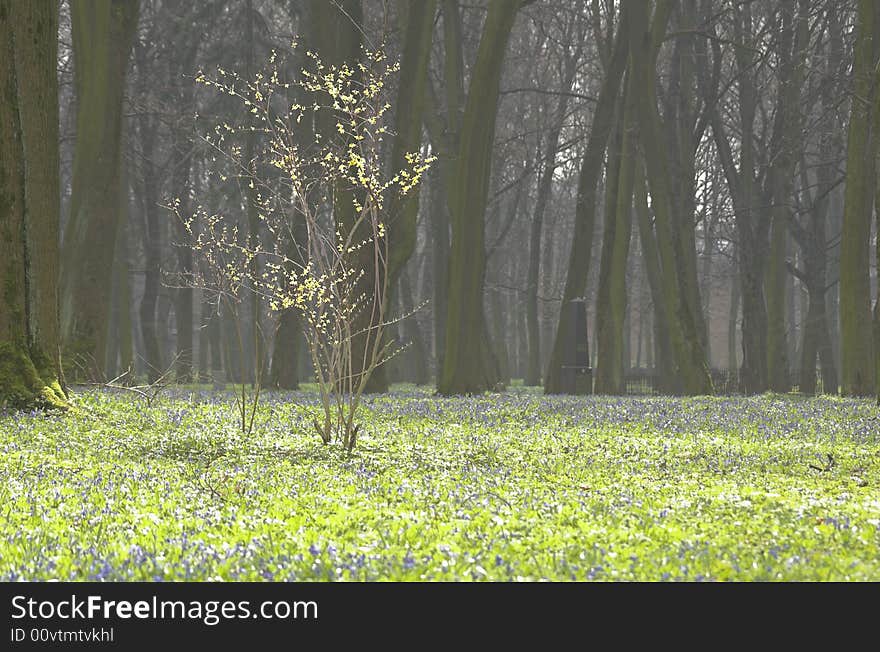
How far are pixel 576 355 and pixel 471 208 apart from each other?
18.4ft

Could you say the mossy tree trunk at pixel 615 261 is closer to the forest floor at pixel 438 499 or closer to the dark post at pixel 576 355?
the dark post at pixel 576 355

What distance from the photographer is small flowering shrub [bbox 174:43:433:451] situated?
10.4 meters

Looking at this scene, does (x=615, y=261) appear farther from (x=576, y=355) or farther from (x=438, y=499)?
(x=438, y=499)

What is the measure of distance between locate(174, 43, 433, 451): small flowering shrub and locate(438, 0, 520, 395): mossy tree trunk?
1.16m

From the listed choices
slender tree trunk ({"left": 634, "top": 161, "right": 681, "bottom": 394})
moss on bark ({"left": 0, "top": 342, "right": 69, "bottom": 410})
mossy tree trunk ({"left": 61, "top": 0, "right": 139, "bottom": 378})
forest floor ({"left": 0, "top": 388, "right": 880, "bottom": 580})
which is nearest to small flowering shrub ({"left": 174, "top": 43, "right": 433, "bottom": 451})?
forest floor ({"left": 0, "top": 388, "right": 880, "bottom": 580})

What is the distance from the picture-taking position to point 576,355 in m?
22.7

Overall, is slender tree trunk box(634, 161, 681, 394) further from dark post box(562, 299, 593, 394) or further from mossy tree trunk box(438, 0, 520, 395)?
mossy tree trunk box(438, 0, 520, 395)

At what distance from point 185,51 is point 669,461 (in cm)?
2343

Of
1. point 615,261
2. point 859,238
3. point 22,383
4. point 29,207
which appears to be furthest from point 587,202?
point 22,383

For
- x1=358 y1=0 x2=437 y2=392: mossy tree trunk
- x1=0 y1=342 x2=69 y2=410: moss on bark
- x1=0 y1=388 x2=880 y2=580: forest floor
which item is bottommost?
x1=0 y1=388 x2=880 y2=580: forest floor

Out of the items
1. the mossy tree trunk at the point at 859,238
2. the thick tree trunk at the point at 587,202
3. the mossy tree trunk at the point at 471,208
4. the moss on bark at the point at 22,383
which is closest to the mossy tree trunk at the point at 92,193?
the moss on bark at the point at 22,383

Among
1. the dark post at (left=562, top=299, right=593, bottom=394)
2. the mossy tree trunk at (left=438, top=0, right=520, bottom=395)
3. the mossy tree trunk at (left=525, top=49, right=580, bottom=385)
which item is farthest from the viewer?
the mossy tree trunk at (left=525, top=49, right=580, bottom=385)
